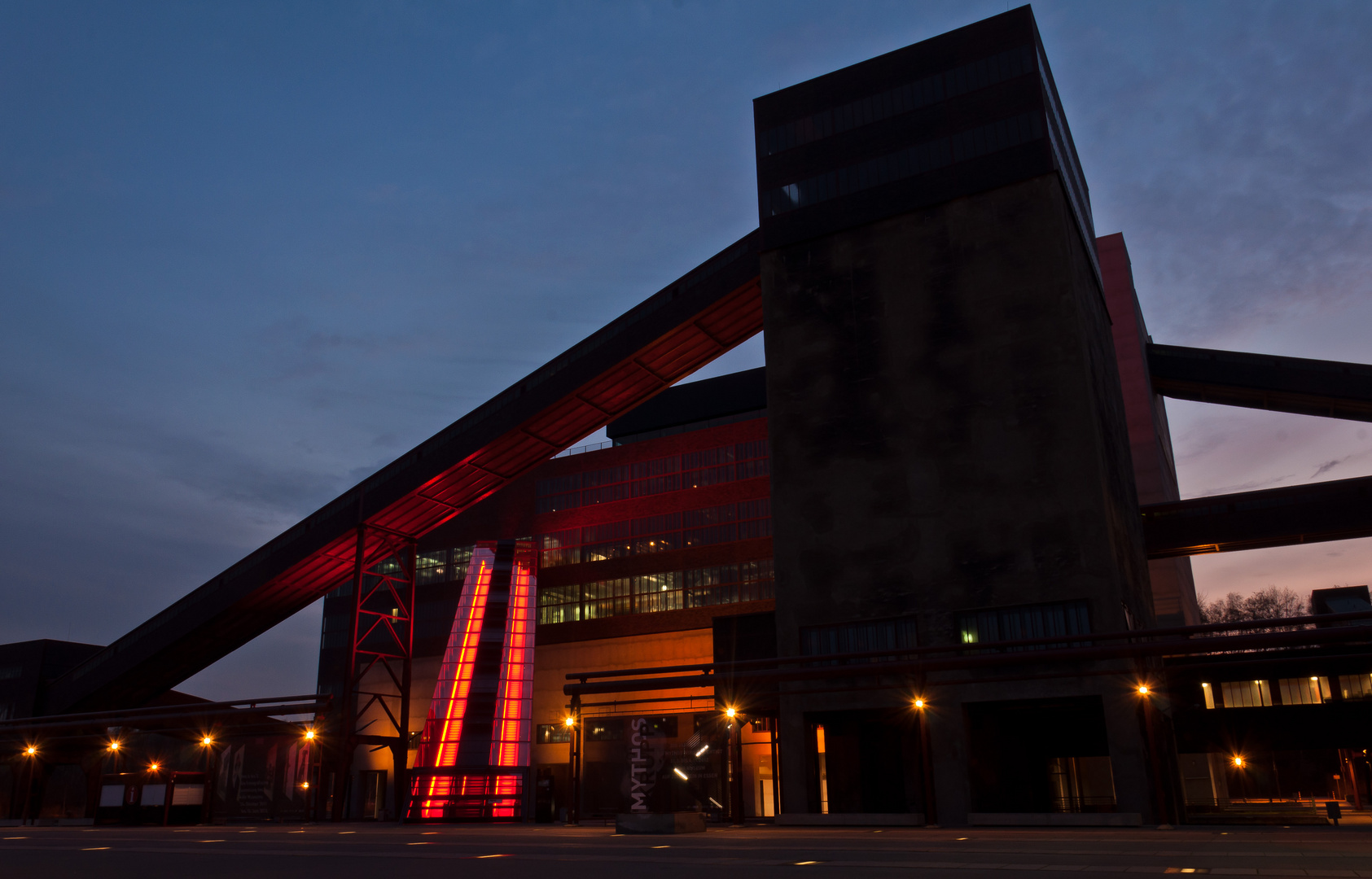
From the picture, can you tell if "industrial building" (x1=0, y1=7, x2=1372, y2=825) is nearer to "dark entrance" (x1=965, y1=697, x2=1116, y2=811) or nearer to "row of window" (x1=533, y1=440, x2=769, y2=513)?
"dark entrance" (x1=965, y1=697, x2=1116, y2=811)

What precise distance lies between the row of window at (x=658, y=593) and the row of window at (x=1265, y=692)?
33161mm

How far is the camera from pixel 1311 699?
217 ft

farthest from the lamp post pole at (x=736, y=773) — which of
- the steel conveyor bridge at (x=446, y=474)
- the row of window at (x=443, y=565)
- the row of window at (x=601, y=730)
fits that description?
the row of window at (x=443, y=565)

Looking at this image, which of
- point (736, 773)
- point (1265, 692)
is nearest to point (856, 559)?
point (736, 773)

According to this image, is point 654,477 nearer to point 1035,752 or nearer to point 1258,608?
point 1035,752

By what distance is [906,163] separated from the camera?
139ft

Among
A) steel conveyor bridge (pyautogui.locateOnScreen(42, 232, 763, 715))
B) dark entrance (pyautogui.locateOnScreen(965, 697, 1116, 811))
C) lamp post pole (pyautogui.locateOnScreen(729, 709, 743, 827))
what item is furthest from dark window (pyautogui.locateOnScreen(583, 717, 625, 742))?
dark entrance (pyautogui.locateOnScreen(965, 697, 1116, 811))

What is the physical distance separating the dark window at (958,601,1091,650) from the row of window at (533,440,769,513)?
2496cm

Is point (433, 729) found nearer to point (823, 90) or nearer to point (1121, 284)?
point (823, 90)

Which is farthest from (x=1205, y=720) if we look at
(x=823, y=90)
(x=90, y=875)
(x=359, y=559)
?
(x=90, y=875)

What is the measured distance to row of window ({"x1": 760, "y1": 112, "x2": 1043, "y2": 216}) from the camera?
40531 mm

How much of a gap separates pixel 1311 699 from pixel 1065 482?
4596 cm

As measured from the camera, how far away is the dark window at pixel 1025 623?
112ft

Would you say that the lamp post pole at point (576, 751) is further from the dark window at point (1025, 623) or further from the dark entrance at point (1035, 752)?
the dark window at point (1025, 623)
